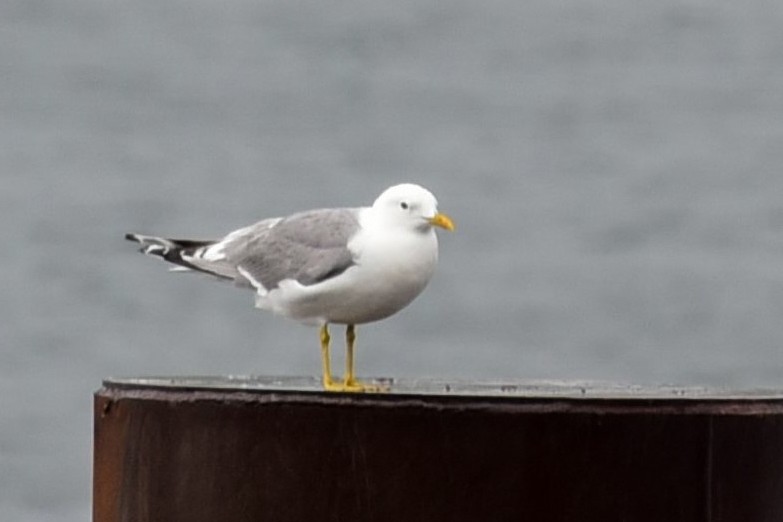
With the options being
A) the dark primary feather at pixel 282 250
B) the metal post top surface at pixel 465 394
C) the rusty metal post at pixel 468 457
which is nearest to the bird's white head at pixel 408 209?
the dark primary feather at pixel 282 250

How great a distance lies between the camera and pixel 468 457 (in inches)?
158

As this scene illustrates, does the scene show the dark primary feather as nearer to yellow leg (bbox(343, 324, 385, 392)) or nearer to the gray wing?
the gray wing

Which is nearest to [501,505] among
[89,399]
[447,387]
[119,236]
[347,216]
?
[447,387]

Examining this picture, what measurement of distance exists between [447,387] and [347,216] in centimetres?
99

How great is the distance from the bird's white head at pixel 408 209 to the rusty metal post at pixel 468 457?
1.59m

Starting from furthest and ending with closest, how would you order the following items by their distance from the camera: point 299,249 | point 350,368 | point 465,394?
1. point 299,249
2. point 350,368
3. point 465,394

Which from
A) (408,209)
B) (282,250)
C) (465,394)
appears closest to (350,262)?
(408,209)

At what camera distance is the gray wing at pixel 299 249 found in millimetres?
5805

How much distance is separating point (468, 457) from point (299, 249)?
202 cm

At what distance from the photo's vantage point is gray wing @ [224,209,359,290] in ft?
19.0

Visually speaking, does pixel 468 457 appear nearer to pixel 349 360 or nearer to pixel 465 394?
pixel 465 394

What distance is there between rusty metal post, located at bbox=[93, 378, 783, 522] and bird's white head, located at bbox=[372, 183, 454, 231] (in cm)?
159

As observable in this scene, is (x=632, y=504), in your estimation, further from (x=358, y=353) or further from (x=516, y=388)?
(x=358, y=353)

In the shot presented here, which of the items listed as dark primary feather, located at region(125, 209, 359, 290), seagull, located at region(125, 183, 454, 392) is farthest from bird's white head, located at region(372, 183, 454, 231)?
dark primary feather, located at region(125, 209, 359, 290)
